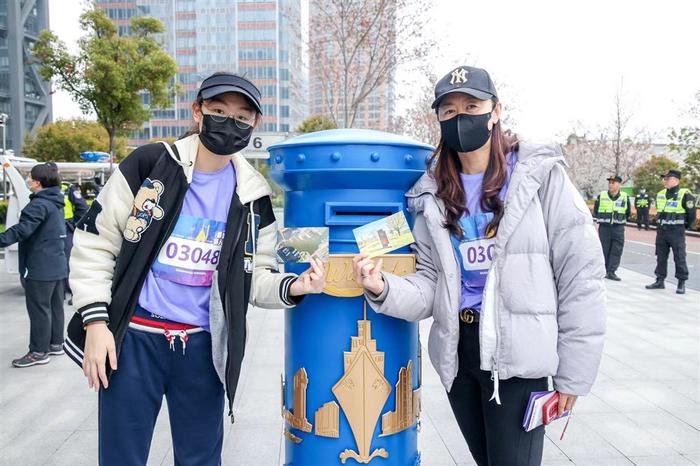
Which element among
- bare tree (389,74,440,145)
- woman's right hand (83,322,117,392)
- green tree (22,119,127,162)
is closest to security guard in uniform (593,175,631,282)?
bare tree (389,74,440,145)

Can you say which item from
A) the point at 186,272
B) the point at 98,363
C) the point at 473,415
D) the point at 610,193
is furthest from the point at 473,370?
the point at 610,193

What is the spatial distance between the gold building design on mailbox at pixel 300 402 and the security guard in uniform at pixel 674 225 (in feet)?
25.1

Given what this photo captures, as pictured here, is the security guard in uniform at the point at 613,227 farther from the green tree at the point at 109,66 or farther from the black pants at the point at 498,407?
the green tree at the point at 109,66

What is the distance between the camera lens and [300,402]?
81.4 inches

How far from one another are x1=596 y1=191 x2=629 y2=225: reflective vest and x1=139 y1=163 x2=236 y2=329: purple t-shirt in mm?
8823

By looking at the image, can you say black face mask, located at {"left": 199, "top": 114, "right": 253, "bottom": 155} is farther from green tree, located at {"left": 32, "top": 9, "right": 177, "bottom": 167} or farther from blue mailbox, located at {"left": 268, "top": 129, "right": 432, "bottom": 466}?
green tree, located at {"left": 32, "top": 9, "right": 177, "bottom": 167}

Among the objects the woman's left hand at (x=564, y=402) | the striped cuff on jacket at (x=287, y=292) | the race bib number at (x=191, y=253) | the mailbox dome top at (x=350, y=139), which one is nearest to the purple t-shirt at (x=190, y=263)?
the race bib number at (x=191, y=253)

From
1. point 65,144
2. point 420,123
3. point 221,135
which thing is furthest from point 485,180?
point 65,144

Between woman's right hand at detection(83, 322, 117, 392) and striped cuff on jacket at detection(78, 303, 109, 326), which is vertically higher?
striped cuff on jacket at detection(78, 303, 109, 326)

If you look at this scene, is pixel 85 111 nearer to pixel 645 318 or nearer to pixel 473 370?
pixel 645 318

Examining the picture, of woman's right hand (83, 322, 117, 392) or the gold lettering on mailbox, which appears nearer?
woman's right hand (83, 322, 117, 392)

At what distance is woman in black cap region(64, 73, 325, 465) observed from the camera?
173 cm

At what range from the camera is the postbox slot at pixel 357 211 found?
1.94 meters

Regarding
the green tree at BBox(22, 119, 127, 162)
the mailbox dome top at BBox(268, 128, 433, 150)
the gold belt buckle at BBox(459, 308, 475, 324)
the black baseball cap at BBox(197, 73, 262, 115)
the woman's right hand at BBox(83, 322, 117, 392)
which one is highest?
the green tree at BBox(22, 119, 127, 162)
